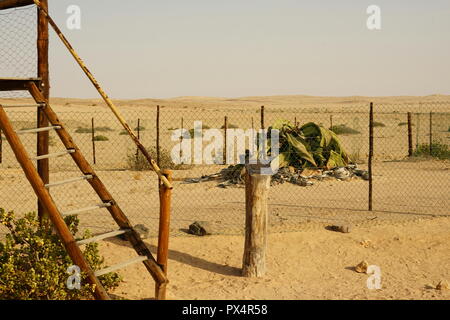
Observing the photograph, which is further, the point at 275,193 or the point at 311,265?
the point at 275,193

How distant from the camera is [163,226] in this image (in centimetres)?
556

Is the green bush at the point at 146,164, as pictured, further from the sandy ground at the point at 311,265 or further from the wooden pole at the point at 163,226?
the wooden pole at the point at 163,226

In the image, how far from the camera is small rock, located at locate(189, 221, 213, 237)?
7.96 meters

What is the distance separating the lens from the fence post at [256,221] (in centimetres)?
654

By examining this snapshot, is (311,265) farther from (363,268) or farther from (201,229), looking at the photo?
(201,229)

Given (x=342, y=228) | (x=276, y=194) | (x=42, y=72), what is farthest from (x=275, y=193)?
(x=42, y=72)

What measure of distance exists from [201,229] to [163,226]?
8.11ft

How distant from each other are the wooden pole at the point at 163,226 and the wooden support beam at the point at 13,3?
289cm

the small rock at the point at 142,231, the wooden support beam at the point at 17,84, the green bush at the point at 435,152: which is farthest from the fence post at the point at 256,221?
the green bush at the point at 435,152

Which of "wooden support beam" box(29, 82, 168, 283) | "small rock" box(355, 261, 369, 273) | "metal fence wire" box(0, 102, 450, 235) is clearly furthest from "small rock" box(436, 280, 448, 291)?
"wooden support beam" box(29, 82, 168, 283)

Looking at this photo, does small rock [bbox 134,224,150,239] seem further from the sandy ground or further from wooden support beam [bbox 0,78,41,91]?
wooden support beam [bbox 0,78,41,91]

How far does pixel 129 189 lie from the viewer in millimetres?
12836

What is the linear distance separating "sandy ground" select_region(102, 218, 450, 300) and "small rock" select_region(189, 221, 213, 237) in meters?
0.14

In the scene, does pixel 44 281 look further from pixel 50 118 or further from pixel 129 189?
pixel 129 189
